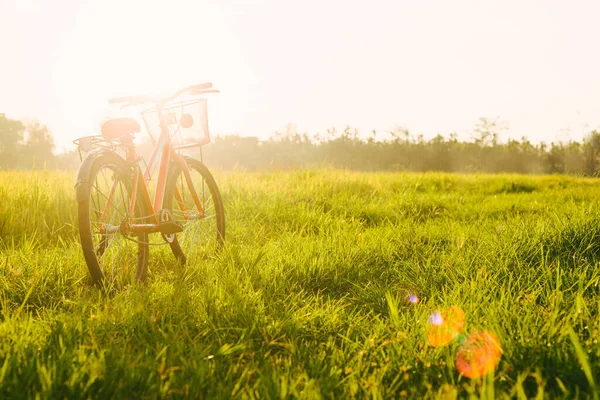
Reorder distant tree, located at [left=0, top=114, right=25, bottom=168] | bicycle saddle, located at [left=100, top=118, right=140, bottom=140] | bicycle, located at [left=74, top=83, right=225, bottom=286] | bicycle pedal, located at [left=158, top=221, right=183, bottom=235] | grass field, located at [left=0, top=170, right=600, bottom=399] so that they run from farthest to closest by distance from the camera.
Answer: distant tree, located at [left=0, top=114, right=25, bottom=168], bicycle pedal, located at [left=158, top=221, right=183, bottom=235], bicycle saddle, located at [left=100, top=118, right=140, bottom=140], bicycle, located at [left=74, top=83, right=225, bottom=286], grass field, located at [left=0, top=170, right=600, bottom=399]

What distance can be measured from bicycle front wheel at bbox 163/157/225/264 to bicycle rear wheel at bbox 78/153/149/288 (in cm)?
34

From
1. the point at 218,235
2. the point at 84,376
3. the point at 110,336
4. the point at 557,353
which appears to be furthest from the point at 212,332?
the point at 218,235

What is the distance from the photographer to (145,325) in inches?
86.0

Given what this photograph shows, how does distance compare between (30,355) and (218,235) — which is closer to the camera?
(30,355)

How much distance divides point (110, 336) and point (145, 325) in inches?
6.4

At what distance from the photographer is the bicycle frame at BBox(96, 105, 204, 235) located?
3.01m

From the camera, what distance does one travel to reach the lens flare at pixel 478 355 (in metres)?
1.78

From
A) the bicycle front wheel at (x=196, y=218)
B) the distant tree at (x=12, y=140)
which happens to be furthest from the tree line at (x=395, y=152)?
the bicycle front wheel at (x=196, y=218)

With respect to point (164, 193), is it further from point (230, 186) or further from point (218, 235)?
point (230, 186)

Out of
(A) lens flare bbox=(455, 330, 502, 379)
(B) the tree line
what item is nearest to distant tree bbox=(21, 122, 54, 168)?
(B) the tree line

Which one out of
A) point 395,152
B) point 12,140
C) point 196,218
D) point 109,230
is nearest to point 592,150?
point 395,152

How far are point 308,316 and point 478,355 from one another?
2.90 ft

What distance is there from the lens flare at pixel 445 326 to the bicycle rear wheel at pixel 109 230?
1.80m

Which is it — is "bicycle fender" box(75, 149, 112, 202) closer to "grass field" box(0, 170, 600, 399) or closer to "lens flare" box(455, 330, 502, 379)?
"grass field" box(0, 170, 600, 399)
